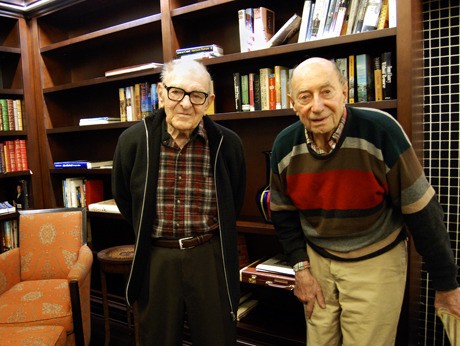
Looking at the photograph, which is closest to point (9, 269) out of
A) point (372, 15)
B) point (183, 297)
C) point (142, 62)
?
point (183, 297)

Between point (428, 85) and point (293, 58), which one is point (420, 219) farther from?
point (293, 58)

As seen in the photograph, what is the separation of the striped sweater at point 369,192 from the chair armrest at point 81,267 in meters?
1.28

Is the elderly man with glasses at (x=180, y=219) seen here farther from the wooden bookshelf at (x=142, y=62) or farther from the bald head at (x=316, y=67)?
the wooden bookshelf at (x=142, y=62)

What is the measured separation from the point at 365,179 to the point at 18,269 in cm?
214

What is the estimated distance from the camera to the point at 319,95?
1.29m

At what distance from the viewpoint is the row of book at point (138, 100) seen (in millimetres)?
2623

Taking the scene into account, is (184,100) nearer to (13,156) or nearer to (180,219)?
(180,219)

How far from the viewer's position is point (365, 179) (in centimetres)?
126

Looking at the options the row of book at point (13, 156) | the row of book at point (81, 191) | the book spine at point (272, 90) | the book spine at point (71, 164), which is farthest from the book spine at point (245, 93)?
A: the row of book at point (13, 156)

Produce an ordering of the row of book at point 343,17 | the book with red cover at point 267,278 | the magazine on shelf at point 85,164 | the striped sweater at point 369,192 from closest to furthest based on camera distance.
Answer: the striped sweater at point 369,192 < the row of book at point 343,17 < the book with red cover at point 267,278 < the magazine on shelf at point 85,164

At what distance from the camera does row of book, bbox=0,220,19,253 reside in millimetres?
3092

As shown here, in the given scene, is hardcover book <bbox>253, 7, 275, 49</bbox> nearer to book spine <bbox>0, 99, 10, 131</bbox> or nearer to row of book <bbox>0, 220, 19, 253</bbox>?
book spine <bbox>0, 99, 10, 131</bbox>

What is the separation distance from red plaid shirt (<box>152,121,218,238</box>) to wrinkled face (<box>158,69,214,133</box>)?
84mm

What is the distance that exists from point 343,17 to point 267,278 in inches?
53.0
